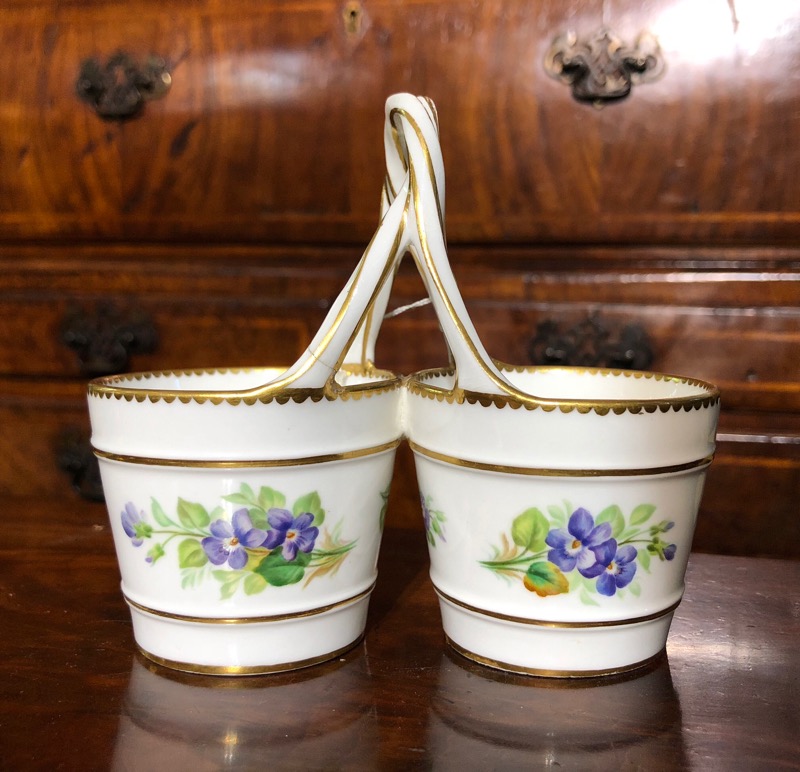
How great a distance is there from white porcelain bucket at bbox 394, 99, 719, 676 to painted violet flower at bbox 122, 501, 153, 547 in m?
0.15

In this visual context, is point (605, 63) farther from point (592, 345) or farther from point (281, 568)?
point (281, 568)

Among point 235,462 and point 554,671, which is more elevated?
point 235,462

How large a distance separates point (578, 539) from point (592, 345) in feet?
1.13

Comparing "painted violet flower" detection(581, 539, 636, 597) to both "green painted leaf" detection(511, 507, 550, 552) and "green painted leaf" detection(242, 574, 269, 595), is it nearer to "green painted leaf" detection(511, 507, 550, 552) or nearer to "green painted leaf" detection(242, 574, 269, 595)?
"green painted leaf" detection(511, 507, 550, 552)

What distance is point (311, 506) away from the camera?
46 cm

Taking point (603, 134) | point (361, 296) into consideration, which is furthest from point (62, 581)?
point (603, 134)

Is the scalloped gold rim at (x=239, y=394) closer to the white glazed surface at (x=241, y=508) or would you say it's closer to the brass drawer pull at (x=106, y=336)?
the white glazed surface at (x=241, y=508)

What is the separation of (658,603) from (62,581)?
376mm

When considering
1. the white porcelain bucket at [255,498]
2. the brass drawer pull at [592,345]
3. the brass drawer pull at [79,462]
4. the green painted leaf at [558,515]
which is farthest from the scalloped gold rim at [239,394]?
the brass drawer pull at [79,462]

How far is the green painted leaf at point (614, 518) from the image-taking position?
0.45 meters

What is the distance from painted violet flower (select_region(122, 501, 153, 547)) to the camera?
469 mm

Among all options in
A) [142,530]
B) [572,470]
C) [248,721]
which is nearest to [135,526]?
[142,530]

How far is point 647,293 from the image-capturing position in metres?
0.77

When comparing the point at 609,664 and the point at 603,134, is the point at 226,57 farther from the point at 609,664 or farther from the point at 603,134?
the point at 609,664
